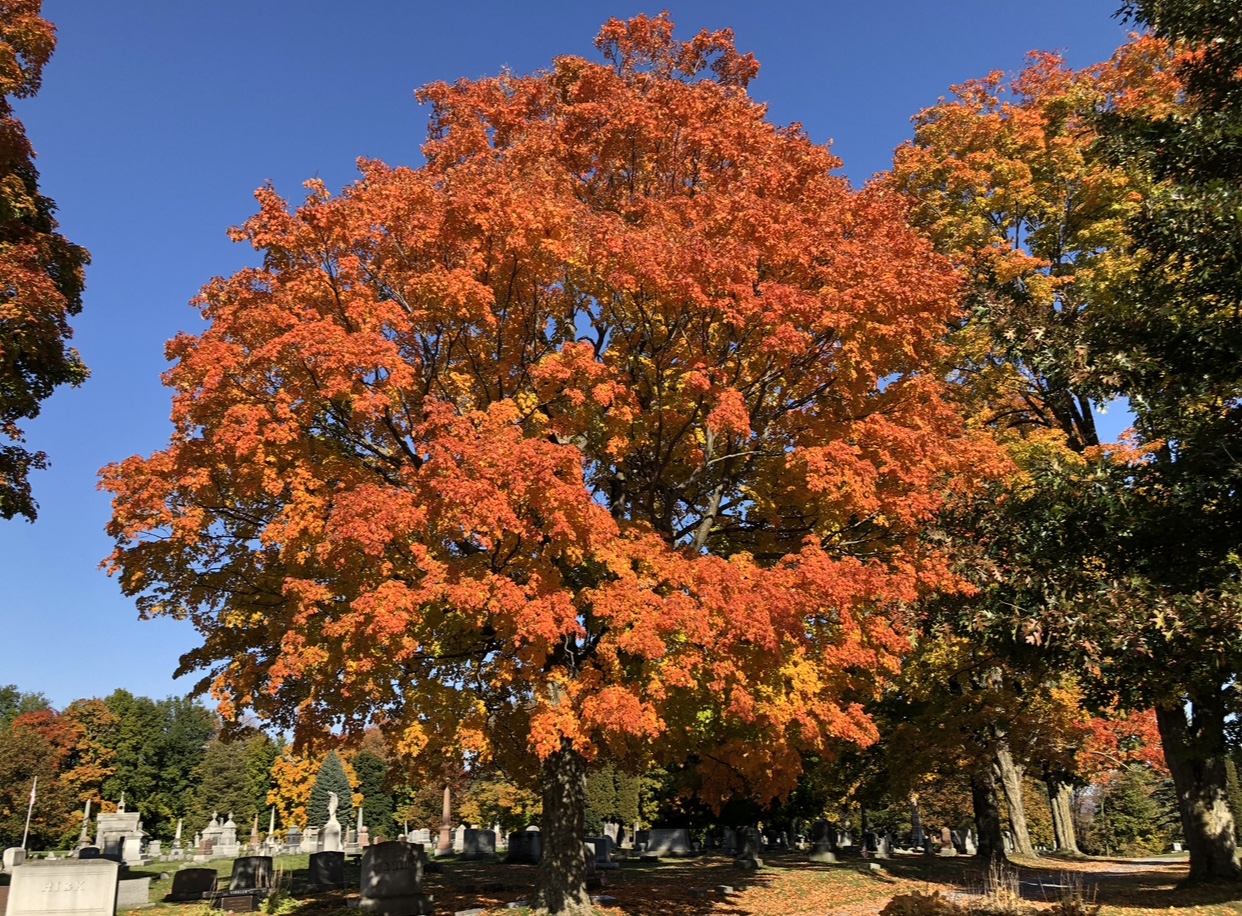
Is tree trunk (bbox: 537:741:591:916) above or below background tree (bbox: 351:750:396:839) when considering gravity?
above

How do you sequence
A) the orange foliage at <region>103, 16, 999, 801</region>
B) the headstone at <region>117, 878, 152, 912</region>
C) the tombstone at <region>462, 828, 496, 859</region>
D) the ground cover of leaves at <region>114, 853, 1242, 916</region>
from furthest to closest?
the tombstone at <region>462, 828, 496, 859</region> < the headstone at <region>117, 878, 152, 912</region> < the ground cover of leaves at <region>114, 853, 1242, 916</region> < the orange foliage at <region>103, 16, 999, 801</region>

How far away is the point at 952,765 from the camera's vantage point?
21594 millimetres

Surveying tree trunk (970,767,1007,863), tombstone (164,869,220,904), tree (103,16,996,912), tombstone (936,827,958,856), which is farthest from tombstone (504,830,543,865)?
tombstone (936,827,958,856)

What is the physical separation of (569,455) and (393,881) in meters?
10.3

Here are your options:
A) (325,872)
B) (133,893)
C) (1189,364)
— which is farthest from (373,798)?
(1189,364)

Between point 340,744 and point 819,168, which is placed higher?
point 819,168

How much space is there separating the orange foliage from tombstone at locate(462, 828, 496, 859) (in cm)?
1842

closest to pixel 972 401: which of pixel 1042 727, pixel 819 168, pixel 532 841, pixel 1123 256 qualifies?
pixel 1123 256

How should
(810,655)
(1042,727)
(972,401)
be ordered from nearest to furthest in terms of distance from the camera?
(810,655) → (972,401) → (1042,727)

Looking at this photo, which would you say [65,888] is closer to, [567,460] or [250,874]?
[250,874]

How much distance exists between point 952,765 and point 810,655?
1319 cm

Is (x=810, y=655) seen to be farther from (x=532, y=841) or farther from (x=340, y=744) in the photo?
(x=532, y=841)

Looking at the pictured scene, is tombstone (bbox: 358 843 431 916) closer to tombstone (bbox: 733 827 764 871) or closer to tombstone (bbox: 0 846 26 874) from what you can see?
tombstone (bbox: 733 827 764 871)

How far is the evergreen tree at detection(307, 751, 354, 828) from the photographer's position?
176 ft
